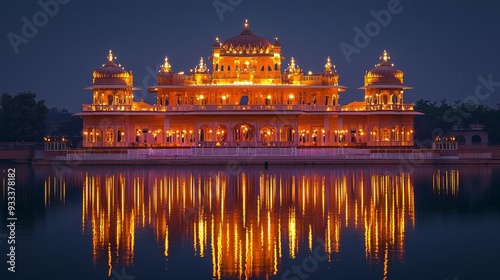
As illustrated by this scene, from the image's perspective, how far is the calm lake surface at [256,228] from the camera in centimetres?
2086

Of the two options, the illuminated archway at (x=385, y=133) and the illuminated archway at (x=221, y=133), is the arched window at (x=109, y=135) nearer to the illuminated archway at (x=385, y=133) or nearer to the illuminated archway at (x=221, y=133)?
the illuminated archway at (x=221, y=133)

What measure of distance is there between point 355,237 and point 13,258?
8312 millimetres

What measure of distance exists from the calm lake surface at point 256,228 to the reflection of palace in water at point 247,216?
0.03 metres

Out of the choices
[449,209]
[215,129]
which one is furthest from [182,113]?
[449,209]

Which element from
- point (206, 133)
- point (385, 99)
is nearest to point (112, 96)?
point (206, 133)

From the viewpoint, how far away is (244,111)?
6825cm

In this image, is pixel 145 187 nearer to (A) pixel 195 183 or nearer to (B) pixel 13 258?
(A) pixel 195 183

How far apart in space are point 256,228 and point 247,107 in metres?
42.4

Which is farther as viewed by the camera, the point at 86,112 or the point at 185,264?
the point at 86,112

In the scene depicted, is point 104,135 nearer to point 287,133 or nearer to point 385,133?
point 287,133

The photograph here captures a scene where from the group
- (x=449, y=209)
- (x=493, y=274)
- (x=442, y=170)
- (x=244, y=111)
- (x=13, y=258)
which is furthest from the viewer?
(x=244, y=111)

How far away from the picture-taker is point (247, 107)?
224 ft

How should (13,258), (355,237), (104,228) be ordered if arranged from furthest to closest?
(104,228), (355,237), (13,258)

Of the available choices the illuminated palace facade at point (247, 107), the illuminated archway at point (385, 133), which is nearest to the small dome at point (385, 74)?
the illuminated palace facade at point (247, 107)
